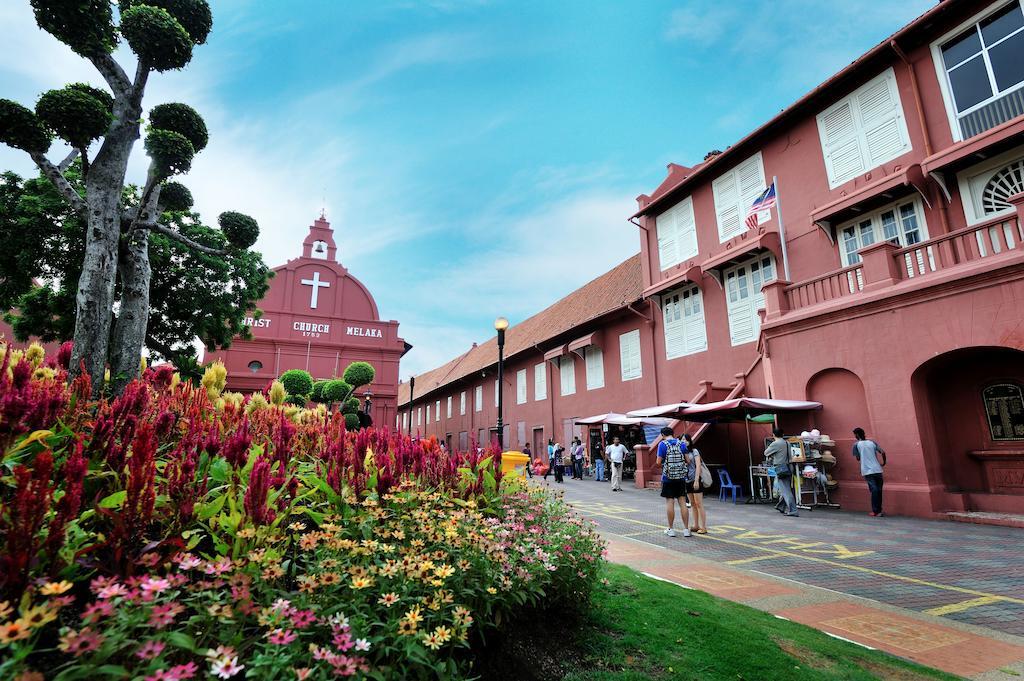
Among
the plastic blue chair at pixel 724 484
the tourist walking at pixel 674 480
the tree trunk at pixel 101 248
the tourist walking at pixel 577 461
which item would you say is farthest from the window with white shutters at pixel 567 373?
the tree trunk at pixel 101 248

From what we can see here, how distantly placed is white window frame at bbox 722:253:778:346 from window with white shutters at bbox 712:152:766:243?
3.94ft

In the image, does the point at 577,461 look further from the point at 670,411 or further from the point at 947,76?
the point at 947,76

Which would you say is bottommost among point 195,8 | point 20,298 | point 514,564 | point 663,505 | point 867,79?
point 663,505

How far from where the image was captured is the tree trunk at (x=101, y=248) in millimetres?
4980

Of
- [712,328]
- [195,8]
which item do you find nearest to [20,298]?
[195,8]

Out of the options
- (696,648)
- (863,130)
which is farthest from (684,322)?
(696,648)

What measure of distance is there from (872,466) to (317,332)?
28479 millimetres

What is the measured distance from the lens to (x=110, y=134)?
6145 mm

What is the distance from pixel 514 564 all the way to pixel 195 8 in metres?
8.55

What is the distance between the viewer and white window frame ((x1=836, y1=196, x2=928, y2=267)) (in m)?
11.4

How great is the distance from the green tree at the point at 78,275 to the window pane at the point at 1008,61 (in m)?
Result: 18.8

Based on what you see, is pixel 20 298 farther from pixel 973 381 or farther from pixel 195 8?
pixel 973 381

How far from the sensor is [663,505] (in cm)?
1150

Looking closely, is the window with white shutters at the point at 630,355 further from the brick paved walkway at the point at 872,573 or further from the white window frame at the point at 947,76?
the white window frame at the point at 947,76
